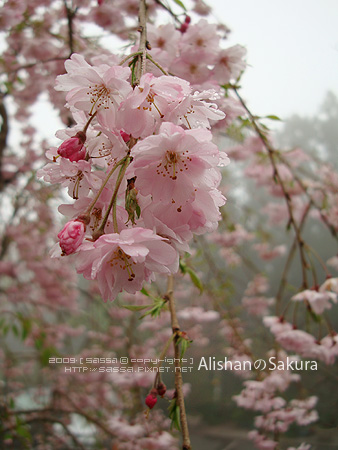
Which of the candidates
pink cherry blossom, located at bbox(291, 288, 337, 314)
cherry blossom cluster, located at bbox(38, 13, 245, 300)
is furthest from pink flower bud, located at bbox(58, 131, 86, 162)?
pink cherry blossom, located at bbox(291, 288, 337, 314)

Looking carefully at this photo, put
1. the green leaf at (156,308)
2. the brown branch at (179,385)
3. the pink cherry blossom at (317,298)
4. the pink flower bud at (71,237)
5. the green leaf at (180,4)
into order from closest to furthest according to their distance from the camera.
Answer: the pink flower bud at (71,237), the brown branch at (179,385), the green leaf at (156,308), the green leaf at (180,4), the pink cherry blossom at (317,298)

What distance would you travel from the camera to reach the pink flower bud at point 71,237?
41 cm

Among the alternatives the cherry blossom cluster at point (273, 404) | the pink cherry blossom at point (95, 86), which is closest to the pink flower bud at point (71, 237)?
the pink cherry blossom at point (95, 86)

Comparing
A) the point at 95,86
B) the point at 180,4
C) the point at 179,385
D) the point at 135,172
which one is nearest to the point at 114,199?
the point at 135,172

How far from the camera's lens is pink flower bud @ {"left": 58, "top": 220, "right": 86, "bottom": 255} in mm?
410

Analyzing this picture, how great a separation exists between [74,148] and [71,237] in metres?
0.13

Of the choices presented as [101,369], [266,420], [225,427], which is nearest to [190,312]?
[266,420]

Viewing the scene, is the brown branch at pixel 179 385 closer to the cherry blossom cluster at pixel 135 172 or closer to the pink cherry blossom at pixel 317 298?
the cherry blossom cluster at pixel 135 172

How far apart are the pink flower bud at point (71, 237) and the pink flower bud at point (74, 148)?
10 centimetres

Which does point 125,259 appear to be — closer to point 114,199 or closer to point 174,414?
point 114,199

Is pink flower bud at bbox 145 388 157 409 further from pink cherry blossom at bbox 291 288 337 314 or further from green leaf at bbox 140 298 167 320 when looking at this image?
pink cherry blossom at bbox 291 288 337 314

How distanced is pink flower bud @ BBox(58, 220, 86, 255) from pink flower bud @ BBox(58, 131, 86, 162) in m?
0.10

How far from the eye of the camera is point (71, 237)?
1.37 feet

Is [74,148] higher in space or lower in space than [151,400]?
higher
